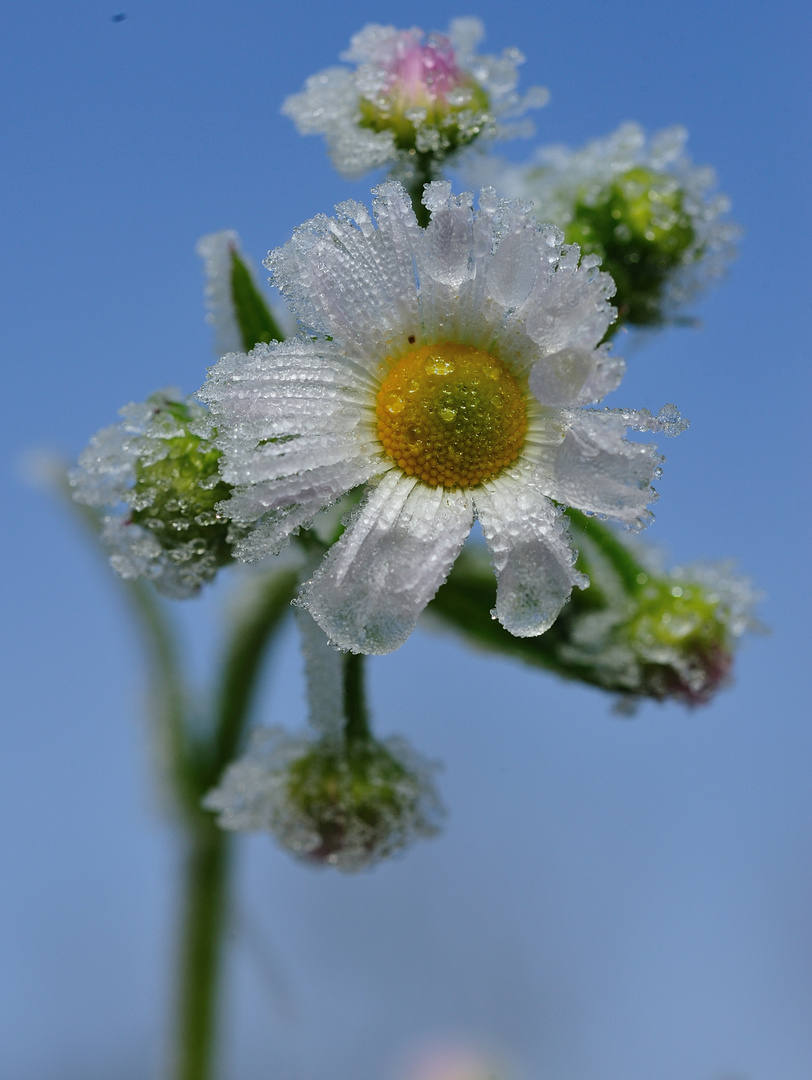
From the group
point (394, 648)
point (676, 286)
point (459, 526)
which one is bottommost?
point (394, 648)

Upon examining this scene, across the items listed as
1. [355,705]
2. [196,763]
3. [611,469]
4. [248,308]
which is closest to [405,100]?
[248,308]

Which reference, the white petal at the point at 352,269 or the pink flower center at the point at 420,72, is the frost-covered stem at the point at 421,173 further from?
the white petal at the point at 352,269

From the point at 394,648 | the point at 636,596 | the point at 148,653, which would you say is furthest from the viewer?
the point at 148,653

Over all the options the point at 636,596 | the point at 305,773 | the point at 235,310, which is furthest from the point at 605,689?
the point at 235,310

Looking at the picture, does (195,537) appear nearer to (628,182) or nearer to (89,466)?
(89,466)

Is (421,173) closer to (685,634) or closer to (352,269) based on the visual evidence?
(352,269)

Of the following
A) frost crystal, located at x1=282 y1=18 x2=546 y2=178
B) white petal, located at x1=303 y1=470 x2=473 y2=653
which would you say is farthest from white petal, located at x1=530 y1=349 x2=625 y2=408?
frost crystal, located at x1=282 y1=18 x2=546 y2=178

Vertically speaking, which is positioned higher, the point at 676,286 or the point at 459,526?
the point at 676,286
